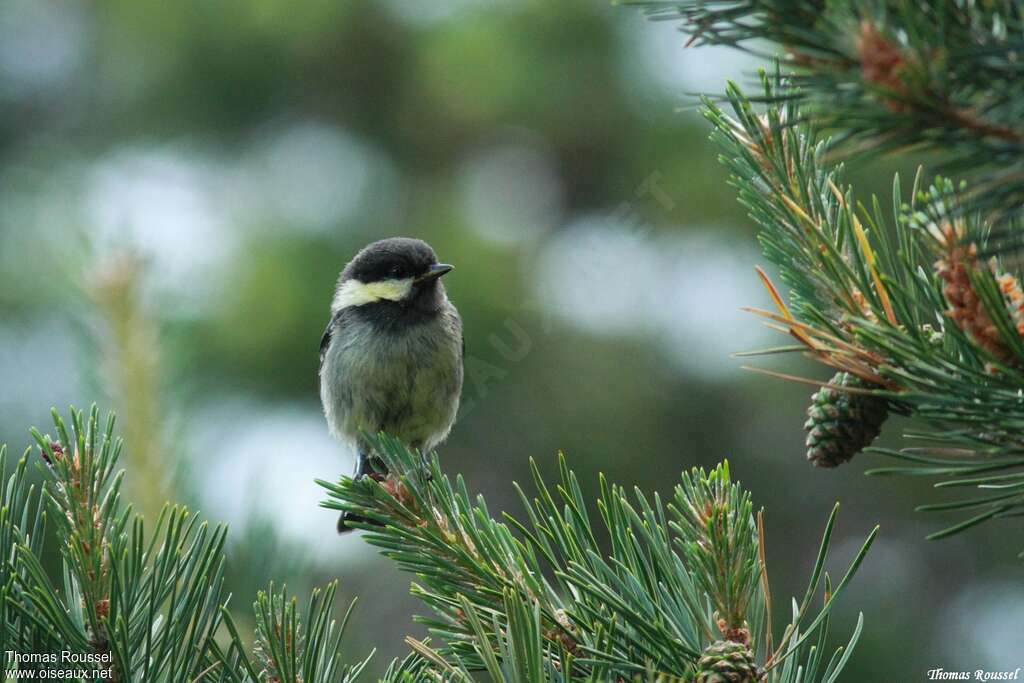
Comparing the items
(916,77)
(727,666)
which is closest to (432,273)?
(727,666)

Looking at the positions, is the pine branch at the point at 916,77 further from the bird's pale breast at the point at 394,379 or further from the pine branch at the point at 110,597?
the bird's pale breast at the point at 394,379

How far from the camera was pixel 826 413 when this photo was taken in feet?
6.14

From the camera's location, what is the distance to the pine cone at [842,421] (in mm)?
1860

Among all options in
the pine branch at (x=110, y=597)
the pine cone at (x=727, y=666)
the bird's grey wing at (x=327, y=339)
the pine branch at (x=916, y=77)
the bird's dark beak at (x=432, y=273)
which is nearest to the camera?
the pine branch at (x=916, y=77)

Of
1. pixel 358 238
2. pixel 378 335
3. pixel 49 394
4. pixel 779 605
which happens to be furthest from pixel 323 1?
pixel 779 605

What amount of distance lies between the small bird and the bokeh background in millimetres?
1679

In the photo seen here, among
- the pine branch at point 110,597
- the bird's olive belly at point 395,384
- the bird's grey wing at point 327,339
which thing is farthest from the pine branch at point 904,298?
the bird's grey wing at point 327,339

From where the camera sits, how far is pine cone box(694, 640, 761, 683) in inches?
61.1

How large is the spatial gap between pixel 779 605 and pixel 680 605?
6501 mm

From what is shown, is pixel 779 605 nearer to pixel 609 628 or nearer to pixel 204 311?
pixel 204 311

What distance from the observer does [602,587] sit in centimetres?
165

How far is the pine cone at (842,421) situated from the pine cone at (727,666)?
429 mm

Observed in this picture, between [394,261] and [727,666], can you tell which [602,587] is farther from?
[394,261]

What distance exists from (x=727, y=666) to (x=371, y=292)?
3.41 meters
